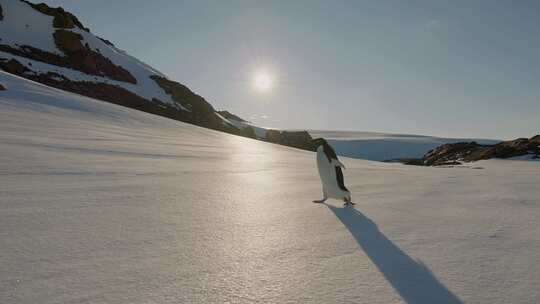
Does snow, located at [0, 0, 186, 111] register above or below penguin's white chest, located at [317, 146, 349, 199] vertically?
above

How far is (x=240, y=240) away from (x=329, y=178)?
5.54 feet

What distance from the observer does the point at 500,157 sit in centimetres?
1435

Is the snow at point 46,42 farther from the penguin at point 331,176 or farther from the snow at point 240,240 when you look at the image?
the penguin at point 331,176

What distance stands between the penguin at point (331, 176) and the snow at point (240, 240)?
0.16 m

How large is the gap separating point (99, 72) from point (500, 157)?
92.9ft

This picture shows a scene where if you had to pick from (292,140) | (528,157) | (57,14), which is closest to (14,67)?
(57,14)

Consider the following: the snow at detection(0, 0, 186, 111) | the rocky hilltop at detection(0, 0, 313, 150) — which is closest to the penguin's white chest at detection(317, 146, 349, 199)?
the rocky hilltop at detection(0, 0, 313, 150)

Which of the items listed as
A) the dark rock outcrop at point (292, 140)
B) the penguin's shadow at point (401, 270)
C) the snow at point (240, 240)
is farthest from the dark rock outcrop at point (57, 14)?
the penguin's shadow at point (401, 270)

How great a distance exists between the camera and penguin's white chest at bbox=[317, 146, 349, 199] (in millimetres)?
3324

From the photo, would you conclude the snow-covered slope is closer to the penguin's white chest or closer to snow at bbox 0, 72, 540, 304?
the penguin's white chest

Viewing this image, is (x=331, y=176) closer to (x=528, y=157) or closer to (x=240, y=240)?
(x=240, y=240)

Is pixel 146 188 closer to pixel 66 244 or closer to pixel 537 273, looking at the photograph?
pixel 66 244

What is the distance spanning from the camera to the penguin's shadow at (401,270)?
1434 millimetres

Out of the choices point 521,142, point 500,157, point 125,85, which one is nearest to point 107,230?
point 500,157
